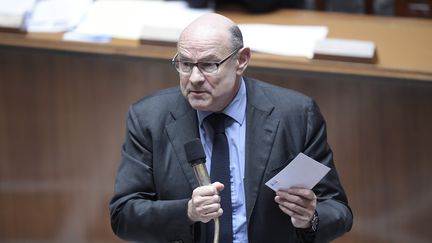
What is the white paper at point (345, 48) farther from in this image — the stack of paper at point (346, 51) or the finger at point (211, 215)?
the finger at point (211, 215)

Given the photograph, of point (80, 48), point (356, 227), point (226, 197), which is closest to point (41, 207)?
point (80, 48)

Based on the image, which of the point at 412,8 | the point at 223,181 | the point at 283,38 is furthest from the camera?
the point at 412,8

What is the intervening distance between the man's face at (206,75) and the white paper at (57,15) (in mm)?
1180

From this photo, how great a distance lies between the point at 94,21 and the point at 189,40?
1207mm

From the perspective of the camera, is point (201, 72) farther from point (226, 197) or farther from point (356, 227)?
point (356, 227)

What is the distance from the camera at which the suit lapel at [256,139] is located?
6.31 ft

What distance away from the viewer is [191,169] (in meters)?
1.94

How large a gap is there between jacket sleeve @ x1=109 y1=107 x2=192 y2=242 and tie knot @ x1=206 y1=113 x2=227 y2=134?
0.13 meters

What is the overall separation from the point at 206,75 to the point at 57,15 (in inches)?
49.6

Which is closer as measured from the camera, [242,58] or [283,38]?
[242,58]

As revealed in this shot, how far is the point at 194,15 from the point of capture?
9.80 feet

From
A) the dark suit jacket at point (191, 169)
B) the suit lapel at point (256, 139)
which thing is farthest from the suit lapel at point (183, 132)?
the suit lapel at point (256, 139)

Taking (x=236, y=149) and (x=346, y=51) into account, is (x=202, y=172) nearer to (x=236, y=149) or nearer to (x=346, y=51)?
(x=236, y=149)

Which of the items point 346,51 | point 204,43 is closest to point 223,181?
point 204,43
